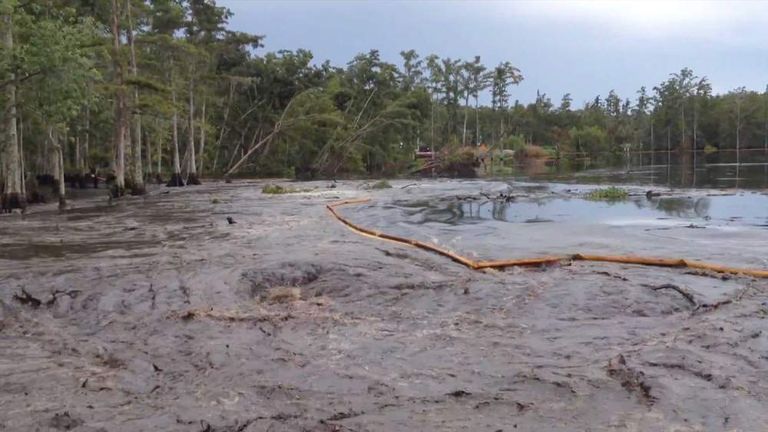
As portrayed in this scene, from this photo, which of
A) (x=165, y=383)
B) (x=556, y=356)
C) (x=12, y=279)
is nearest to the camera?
(x=165, y=383)

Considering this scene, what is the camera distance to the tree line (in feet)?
53.5

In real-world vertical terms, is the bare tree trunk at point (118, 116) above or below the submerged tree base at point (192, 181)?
above

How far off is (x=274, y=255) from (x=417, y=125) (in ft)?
145

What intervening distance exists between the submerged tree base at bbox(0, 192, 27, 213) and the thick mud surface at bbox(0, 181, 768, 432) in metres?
7.99

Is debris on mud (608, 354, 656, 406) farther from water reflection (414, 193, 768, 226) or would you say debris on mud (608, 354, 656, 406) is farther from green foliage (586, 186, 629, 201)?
green foliage (586, 186, 629, 201)

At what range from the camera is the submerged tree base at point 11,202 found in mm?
16609

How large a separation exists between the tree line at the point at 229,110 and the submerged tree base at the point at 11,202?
0.04m

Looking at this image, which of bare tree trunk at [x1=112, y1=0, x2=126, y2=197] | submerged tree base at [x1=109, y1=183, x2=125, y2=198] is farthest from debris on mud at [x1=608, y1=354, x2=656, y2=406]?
submerged tree base at [x1=109, y1=183, x2=125, y2=198]

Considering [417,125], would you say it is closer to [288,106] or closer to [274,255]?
[288,106]

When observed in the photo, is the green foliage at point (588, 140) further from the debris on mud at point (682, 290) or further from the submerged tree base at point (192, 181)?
the debris on mud at point (682, 290)

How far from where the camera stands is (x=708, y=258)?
26.9ft

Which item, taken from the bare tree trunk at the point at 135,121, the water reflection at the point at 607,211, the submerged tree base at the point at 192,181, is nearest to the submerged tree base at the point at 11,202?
the bare tree trunk at the point at 135,121

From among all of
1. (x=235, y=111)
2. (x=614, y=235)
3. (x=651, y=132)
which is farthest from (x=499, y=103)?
(x=614, y=235)

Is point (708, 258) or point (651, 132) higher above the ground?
point (651, 132)
